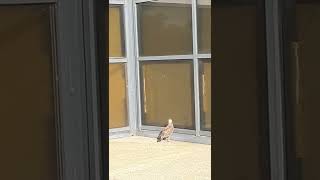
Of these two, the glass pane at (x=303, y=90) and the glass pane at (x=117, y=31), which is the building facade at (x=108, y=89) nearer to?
the glass pane at (x=303, y=90)

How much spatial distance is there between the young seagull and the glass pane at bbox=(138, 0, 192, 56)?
951 mm

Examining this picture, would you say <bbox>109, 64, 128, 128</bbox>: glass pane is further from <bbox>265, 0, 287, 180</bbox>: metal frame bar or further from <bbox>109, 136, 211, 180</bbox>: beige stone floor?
<bbox>265, 0, 287, 180</bbox>: metal frame bar

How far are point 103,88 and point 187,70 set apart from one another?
15.1ft

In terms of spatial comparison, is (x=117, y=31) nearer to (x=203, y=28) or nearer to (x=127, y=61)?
(x=127, y=61)

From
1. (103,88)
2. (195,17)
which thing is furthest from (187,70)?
(103,88)

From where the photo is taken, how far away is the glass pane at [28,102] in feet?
6.21

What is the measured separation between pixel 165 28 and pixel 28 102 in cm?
489

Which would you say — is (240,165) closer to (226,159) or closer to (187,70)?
(226,159)

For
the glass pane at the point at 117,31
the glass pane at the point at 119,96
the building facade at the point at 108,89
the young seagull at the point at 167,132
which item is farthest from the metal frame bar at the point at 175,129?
the building facade at the point at 108,89

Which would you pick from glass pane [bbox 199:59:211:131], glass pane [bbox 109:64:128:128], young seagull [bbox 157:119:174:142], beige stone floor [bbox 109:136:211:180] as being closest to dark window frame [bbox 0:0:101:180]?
beige stone floor [bbox 109:136:211:180]

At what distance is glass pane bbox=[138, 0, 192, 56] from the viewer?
6484 millimetres

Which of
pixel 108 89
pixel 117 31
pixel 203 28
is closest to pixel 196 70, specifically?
pixel 203 28

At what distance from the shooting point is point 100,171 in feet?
6.38

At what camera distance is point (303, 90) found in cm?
153
